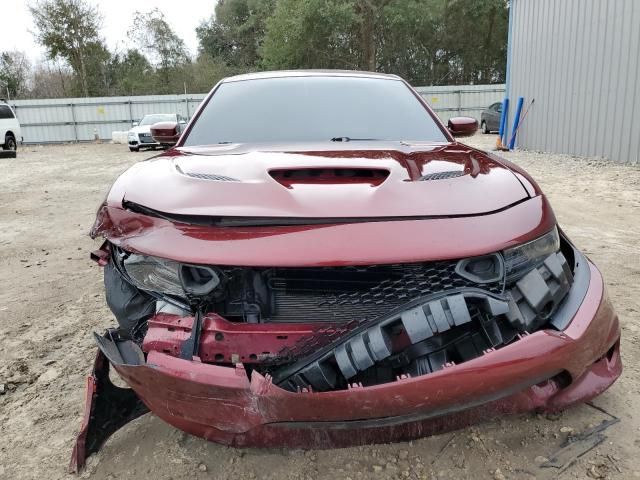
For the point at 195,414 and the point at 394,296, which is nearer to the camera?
the point at 195,414

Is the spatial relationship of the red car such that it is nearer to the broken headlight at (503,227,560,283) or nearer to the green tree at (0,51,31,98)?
the broken headlight at (503,227,560,283)

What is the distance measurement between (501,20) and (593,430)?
1294 inches

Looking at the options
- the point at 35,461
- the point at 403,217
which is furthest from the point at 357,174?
the point at 35,461

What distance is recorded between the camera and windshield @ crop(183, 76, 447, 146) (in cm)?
267

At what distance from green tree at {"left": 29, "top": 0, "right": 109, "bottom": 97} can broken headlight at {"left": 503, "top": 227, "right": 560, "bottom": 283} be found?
32.7 metres

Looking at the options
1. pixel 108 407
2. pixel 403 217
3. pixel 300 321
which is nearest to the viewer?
A: pixel 403 217

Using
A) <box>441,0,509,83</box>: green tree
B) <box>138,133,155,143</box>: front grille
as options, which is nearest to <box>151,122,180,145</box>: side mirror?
<box>138,133,155,143</box>: front grille

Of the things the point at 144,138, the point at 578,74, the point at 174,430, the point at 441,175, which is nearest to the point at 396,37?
the point at 144,138

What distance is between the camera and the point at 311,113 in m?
2.81

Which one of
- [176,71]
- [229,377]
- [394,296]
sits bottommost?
[229,377]

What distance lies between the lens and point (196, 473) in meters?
1.80

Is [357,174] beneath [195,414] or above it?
above

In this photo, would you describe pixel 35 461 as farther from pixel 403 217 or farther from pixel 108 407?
pixel 403 217

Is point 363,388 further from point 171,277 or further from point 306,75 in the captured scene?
point 306,75
